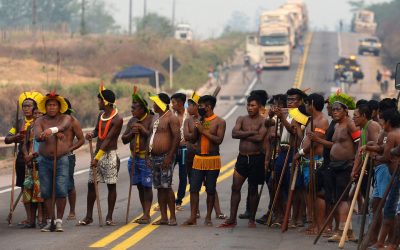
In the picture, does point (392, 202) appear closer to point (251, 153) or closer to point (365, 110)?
point (365, 110)

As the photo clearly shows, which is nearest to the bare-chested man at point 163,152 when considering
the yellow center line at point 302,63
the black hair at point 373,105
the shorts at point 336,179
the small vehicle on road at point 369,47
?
the shorts at point 336,179

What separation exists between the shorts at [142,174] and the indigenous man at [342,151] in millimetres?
2936

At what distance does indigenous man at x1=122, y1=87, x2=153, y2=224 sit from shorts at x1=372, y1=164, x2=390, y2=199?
394 centimetres

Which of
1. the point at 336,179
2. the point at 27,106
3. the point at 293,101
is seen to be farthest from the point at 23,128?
the point at 336,179

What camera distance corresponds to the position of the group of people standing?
15.6 metres

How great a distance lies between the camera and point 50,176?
15891mm

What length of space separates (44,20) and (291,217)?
455 ft

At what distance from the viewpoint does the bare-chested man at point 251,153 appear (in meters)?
16.5

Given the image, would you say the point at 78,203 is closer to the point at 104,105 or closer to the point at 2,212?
the point at 2,212

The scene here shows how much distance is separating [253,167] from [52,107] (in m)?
3.07

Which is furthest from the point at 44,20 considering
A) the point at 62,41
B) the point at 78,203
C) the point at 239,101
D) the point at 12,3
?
the point at 78,203

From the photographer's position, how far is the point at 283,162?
16.7 meters

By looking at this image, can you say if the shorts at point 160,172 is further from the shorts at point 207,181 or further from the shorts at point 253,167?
the shorts at point 253,167

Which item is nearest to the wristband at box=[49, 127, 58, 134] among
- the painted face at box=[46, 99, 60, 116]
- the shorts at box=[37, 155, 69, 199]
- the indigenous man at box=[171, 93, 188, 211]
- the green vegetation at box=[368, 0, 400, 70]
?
the painted face at box=[46, 99, 60, 116]
